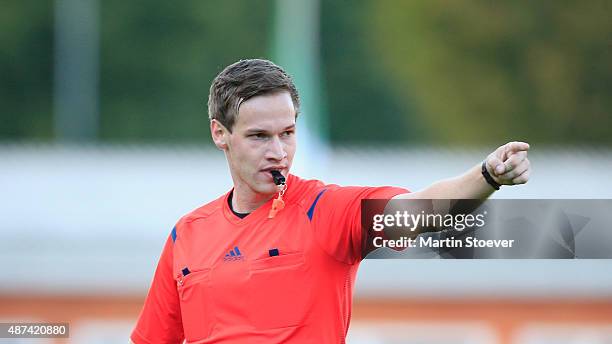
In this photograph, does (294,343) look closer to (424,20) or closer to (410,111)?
(424,20)

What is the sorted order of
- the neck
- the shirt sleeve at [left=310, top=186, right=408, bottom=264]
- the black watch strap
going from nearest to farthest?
the black watch strap
the shirt sleeve at [left=310, top=186, right=408, bottom=264]
the neck

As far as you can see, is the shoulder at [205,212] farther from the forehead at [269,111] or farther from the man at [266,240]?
the forehead at [269,111]

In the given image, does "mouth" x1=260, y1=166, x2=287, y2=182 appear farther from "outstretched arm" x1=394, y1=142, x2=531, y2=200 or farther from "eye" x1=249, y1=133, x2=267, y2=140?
"outstretched arm" x1=394, y1=142, x2=531, y2=200

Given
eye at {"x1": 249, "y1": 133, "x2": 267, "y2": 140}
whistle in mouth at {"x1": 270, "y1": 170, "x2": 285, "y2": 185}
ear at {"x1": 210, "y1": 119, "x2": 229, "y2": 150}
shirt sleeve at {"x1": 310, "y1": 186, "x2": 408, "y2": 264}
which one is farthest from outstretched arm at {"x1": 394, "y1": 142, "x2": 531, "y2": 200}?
ear at {"x1": 210, "y1": 119, "x2": 229, "y2": 150}

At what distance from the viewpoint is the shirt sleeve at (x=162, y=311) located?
4.62 meters

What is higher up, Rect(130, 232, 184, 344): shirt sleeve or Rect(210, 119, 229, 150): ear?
Rect(210, 119, 229, 150): ear

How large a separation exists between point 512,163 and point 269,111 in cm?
94

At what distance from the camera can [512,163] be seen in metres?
3.73

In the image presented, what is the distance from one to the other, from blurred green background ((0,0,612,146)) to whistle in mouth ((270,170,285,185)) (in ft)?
50.6

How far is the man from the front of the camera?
13.8 ft

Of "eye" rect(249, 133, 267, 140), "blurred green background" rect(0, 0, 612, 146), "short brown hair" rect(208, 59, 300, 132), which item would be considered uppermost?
"blurred green background" rect(0, 0, 612, 146)

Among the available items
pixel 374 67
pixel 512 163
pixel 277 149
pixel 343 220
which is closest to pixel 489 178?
pixel 512 163

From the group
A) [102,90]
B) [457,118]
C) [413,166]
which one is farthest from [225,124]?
[102,90]

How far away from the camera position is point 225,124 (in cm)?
447
